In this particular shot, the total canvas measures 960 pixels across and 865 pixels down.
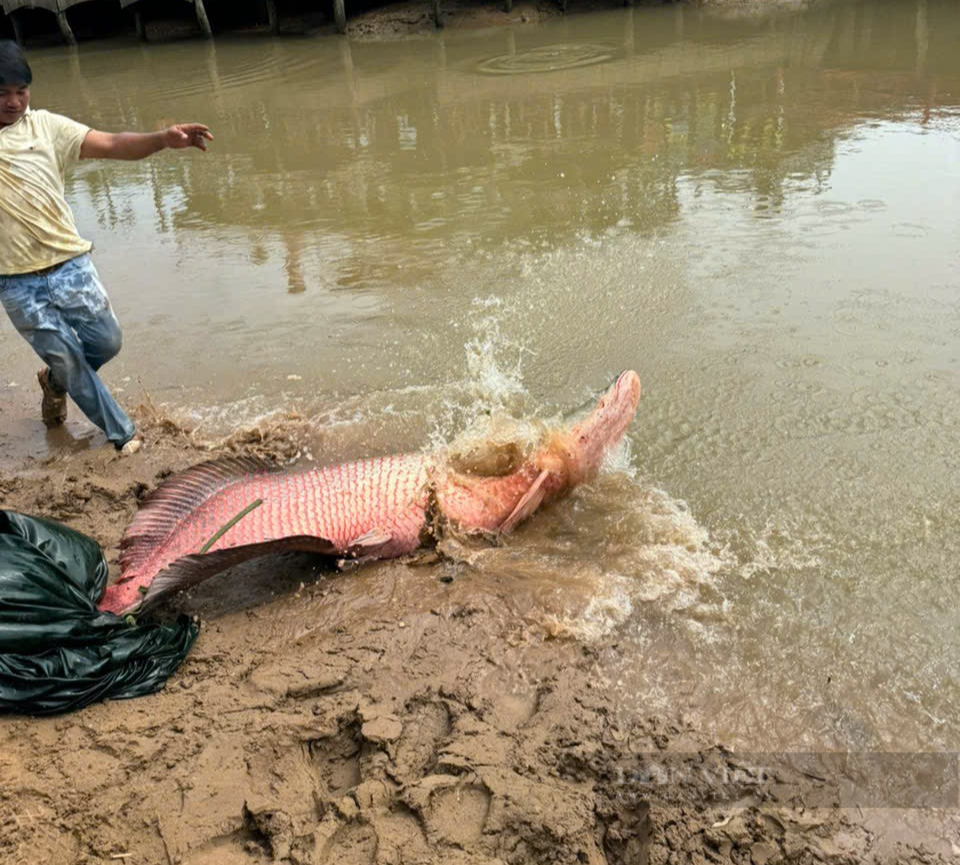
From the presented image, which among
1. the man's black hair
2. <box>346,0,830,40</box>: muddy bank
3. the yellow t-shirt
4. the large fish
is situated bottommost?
the large fish

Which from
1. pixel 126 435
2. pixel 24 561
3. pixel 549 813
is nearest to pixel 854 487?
pixel 549 813

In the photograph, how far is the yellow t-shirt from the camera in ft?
12.7

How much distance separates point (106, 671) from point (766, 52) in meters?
13.7

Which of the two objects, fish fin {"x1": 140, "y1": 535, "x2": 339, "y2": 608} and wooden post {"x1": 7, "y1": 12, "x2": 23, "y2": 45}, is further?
wooden post {"x1": 7, "y1": 12, "x2": 23, "y2": 45}

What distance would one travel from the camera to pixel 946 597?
323 cm

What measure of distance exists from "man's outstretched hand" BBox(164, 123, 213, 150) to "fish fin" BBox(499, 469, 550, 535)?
2448 mm

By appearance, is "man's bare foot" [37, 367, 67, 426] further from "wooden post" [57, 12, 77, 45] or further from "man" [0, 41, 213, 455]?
"wooden post" [57, 12, 77, 45]

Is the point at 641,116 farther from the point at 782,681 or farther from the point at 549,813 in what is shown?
the point at 549,813

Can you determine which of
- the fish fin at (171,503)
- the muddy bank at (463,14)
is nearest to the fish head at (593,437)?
the fish fin at (171,503)

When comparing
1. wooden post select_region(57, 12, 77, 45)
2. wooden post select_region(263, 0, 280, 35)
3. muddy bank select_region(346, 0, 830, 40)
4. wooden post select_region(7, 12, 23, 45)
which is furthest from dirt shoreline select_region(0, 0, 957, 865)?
wooden post select_region(7, 12, 23, 45)

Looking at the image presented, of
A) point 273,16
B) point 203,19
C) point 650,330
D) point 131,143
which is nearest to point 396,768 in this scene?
point 131,143

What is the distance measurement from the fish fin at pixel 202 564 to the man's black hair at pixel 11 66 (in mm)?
2355

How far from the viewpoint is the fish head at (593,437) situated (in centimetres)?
392

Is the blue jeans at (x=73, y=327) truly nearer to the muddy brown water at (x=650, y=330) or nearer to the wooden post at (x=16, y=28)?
the muddy brown water at (x=650, y=330)
